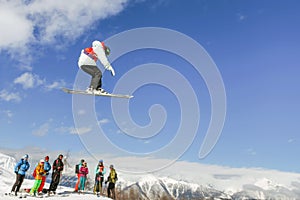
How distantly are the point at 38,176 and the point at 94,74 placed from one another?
6367 millimetres

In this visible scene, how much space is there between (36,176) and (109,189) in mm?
Answer: 5136

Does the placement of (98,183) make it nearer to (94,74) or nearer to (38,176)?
(38,176)

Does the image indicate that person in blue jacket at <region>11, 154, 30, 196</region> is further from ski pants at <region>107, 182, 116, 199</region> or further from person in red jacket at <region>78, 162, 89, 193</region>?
ski pants at <region>107, 182, 116, 199</region>

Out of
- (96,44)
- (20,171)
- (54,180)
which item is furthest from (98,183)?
(96,44)

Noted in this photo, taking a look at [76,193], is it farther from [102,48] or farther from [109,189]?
[102,48]

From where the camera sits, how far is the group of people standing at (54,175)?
18.5 metres

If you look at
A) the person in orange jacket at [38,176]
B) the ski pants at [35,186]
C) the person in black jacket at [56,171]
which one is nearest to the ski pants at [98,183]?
the person in black jacket at [56,171]

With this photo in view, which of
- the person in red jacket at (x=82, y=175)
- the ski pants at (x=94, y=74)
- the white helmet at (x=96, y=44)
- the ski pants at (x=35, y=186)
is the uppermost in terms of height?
the white helmet at (x=96, y=44)

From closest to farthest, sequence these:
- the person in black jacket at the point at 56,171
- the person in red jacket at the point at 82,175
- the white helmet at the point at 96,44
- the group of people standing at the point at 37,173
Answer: the white helmet at the point at 96,44 < the group of people standing at the point at 37,173 < the person in black jacket at the point at 56,171 < the person in red jacket at the point at 82,175

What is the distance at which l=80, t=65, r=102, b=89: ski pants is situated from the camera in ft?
58.4

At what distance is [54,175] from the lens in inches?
782

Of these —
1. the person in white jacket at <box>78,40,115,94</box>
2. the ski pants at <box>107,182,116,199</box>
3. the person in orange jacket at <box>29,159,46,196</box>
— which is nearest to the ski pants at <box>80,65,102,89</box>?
the person in white jacket at <box>78,40,115,94</box>

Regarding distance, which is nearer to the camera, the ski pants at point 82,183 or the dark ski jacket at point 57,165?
the dark ski jacket at point 57,165

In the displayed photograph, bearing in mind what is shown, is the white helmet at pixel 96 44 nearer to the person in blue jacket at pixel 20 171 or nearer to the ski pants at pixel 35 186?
the person in blue jacket at pixel 20 171
